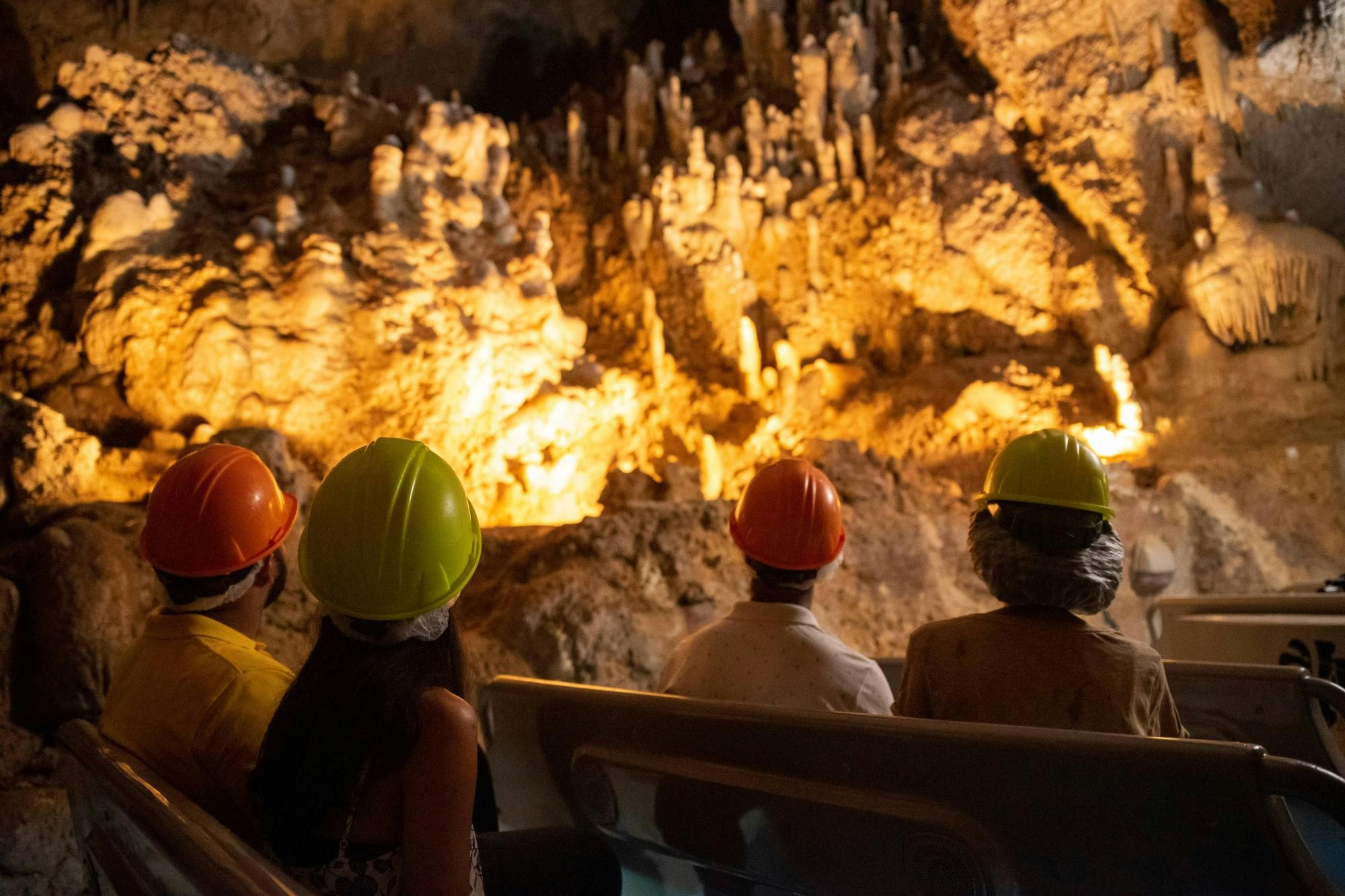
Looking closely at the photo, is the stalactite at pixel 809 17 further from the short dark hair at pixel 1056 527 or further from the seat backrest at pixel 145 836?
the seat backrest at pixel 145 836

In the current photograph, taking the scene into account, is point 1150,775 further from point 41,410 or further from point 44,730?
point 41,410

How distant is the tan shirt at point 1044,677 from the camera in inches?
72.2

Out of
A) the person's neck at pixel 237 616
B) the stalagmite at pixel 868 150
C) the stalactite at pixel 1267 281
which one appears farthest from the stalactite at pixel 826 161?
the person's neck at pixel 237 616

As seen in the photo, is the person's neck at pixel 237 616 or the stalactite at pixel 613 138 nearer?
the person's neck at pixel 237 616

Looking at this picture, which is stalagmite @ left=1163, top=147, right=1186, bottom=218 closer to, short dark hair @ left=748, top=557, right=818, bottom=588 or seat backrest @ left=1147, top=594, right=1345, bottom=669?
seat backrest @ left=1147, top=594, right=1345, bottom=669

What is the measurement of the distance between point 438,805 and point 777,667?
1124mm

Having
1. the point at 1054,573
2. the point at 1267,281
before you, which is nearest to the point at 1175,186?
the point at 1267,281

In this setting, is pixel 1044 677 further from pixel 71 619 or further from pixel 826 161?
pixel 826 161

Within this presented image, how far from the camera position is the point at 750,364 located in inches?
468

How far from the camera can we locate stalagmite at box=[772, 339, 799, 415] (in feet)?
37.0

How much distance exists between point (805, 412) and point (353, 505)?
10.1 metres

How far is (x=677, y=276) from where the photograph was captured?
41.0 ft

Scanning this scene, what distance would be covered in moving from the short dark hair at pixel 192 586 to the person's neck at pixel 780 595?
1.29m

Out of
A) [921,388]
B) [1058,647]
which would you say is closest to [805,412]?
[921,388]
